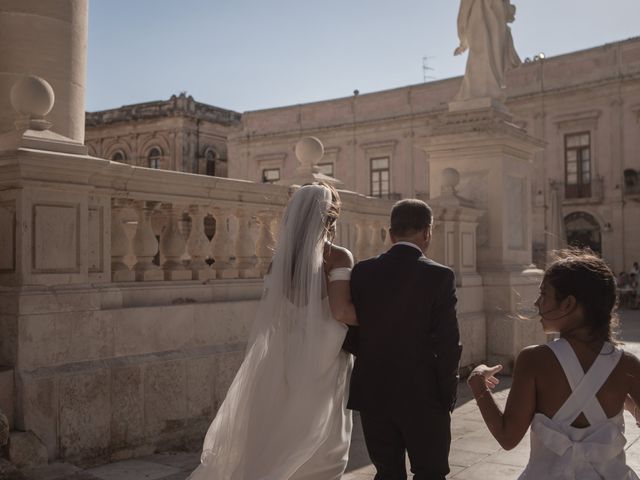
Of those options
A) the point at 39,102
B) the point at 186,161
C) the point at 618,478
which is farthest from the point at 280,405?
the point at 186,161

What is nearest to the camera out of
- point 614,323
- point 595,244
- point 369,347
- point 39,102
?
point 614,323

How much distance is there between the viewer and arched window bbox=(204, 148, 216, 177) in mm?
40062

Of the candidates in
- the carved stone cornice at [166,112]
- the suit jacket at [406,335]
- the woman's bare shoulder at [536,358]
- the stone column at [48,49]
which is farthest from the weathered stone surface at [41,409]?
the carved stone cornice at [166,112]

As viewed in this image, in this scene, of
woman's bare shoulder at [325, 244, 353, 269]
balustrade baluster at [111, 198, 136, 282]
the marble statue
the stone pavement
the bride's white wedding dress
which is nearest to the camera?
the bride's white wedding dress

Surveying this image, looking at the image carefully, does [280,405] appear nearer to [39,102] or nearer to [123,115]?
[39,102]

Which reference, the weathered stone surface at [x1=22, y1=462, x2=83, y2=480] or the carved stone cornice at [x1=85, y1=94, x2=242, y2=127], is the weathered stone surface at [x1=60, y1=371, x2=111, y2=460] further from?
the carved stone cornice at [x1=85, y1=94, x2=242, y2=127]

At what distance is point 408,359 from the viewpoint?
296cm

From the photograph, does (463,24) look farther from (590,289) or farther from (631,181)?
(631,181)

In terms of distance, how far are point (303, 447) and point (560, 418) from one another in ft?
3.92

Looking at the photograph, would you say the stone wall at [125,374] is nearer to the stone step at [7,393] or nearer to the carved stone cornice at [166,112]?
the stone step at [7,393]

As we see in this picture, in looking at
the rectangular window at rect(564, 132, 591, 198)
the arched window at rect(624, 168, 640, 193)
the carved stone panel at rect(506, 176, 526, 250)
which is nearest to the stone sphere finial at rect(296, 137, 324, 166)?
the carved stone panel at rect(506, 176, 526, 250)

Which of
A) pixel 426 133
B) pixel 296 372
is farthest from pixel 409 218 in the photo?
pixel 426 133

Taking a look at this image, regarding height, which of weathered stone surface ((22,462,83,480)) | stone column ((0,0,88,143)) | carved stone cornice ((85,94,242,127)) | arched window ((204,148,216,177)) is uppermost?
carved stone cornice ((85,94,242,127))

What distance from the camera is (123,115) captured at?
40125mm
